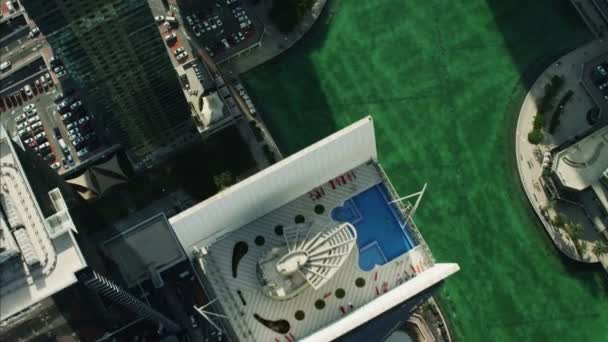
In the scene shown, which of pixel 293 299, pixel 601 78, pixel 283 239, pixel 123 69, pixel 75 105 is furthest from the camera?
pixel 75 105

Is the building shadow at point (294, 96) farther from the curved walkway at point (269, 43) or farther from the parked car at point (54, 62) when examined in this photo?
the parked car at point (54, 62)

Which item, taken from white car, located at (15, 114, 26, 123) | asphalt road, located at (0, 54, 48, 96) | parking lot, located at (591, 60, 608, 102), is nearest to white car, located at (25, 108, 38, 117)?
white car, located at (15, 114, 26, 123)


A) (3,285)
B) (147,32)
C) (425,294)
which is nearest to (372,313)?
(425,294)

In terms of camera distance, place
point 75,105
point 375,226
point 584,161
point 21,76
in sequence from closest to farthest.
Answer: point 375,226
point 584,161
point 75,105
point 21,76

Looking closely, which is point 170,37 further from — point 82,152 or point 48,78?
point 82,152

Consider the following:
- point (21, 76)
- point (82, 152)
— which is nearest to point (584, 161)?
point (82, 152)

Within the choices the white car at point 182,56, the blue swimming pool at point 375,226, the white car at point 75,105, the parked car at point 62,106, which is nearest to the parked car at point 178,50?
the white car at point 182,56

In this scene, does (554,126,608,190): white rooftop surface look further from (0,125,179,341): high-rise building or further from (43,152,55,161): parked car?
(43,152,55,161): parked car
